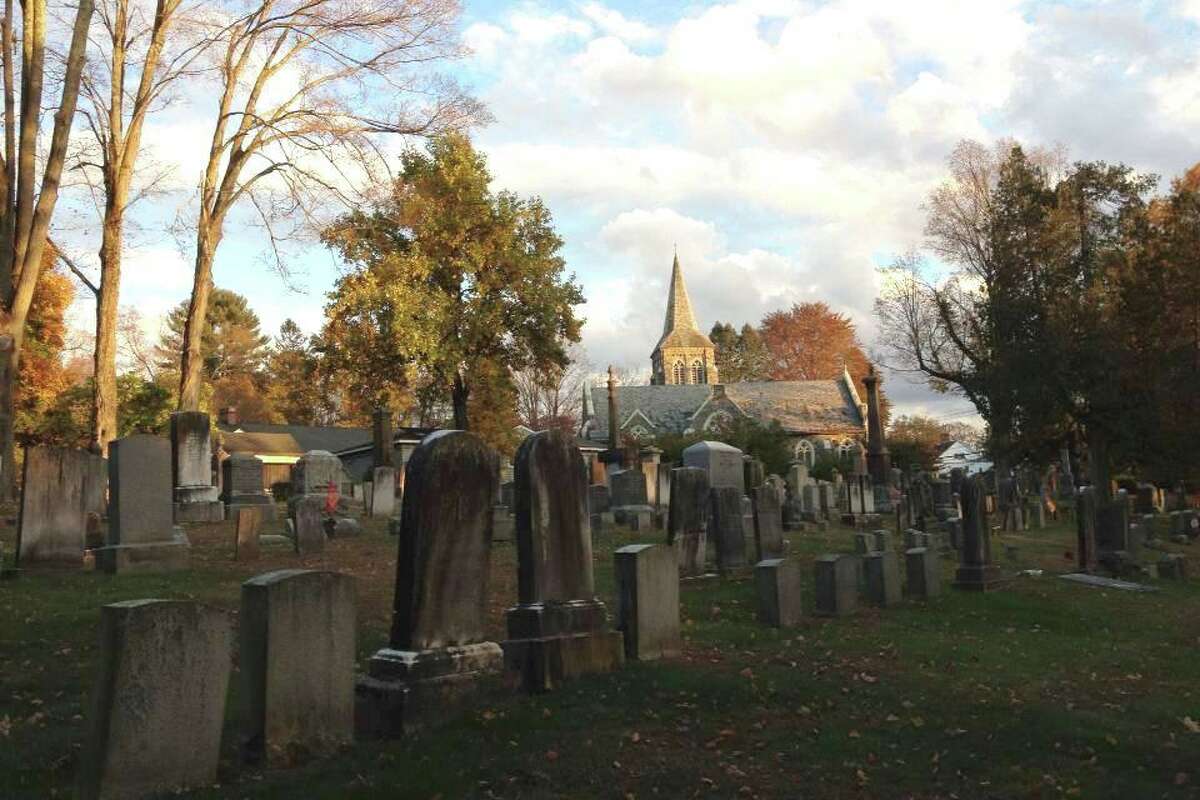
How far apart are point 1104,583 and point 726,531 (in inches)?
254

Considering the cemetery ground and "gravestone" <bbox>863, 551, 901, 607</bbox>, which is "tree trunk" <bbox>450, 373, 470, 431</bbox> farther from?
"gravestone" <bbox>863, 551, 901, 607</bbox>

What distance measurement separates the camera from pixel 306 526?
45.9 ft

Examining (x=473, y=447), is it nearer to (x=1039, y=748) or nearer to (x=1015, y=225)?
(x=1039, y=748)

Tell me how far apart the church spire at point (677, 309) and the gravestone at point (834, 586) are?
7793 cm

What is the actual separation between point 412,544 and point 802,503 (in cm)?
1938

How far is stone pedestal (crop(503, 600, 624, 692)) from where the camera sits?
730 centimetres

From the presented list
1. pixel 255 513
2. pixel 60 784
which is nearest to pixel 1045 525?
pixel 255 513

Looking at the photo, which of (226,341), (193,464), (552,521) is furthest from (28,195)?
(226,341)

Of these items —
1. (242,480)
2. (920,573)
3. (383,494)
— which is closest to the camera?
(920,573)

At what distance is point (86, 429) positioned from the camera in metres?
33.0

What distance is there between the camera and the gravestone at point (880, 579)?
40.1 feet

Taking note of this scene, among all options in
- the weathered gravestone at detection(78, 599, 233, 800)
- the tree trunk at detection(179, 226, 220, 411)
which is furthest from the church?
the weathered gravestone at detection(78, 599, 233, 800)

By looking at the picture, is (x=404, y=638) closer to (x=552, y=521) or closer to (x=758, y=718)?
(x=552, y=521)

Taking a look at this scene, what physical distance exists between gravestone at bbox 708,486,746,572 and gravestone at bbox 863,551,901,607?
7.41 feet
